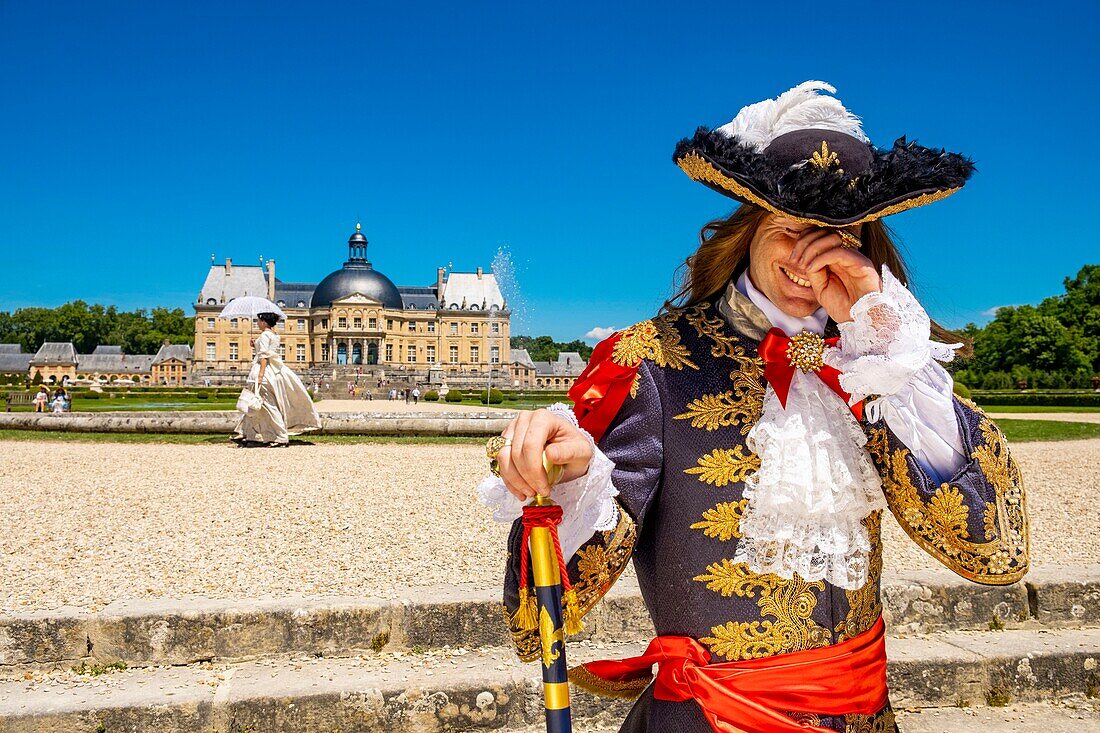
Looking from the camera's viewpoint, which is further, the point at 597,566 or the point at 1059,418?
the point at 1059,418

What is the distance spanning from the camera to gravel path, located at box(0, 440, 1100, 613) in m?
4.69

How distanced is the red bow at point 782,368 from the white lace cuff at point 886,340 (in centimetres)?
10

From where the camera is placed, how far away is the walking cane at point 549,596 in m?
1.31

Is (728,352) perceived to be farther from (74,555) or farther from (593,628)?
(74,555)

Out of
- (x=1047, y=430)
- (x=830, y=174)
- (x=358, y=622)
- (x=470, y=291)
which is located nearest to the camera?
(x=830, y=174)

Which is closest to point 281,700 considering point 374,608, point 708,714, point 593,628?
point 374,608

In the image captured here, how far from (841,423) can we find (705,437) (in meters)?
0.29

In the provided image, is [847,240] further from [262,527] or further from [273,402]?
[273,402]

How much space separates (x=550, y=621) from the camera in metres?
1.34

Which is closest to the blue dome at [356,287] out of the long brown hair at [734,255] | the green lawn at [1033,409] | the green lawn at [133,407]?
the green lawn at [133,407]

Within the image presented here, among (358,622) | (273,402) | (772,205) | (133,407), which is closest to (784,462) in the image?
(772,205)

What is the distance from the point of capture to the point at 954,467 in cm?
161

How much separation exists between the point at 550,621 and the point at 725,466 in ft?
1.61

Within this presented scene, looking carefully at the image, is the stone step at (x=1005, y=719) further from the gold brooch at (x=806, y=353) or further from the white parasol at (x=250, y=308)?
the white parasol at (x=250, y=308)
